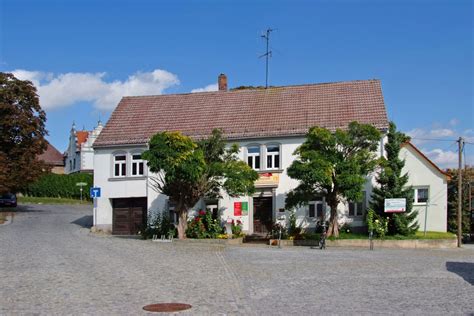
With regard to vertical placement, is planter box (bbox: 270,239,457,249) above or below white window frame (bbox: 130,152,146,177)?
below

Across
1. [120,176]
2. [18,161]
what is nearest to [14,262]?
[120,176]

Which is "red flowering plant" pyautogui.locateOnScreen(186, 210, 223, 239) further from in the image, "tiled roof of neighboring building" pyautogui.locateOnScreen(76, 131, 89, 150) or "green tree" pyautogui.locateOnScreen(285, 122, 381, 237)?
"tiled roof of neighboring building" pyautogui.locateOnScreen(76, 131, 89, 150)

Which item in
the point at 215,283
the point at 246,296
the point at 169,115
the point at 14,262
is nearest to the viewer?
the point at 246,296

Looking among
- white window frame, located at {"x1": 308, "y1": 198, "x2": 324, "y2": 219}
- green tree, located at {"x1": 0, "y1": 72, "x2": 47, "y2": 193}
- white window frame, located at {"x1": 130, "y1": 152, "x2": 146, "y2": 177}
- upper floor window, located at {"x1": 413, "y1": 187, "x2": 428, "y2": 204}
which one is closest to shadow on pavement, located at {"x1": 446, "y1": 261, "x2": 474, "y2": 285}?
white window frame, located at {"x1": 308, "y1": 198, "x2": 324, "y2": 219}

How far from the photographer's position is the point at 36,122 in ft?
161

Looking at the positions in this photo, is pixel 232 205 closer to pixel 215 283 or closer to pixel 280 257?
pixel 280 257

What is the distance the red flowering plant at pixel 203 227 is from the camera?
3272 cm

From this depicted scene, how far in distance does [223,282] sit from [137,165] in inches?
939

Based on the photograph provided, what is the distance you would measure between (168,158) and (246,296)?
17.1 metres

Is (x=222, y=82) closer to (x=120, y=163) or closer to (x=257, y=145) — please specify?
(x=257, y=145)

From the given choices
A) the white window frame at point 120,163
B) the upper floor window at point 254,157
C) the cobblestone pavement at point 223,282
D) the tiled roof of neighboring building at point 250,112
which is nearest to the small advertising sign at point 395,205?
the tiled roof of neighboring building at point 250,112

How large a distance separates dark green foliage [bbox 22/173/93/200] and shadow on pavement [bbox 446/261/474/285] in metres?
49.7

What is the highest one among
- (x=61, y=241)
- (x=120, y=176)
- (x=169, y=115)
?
(x=169, y=115)

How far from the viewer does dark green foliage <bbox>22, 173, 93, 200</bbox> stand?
2616 inches
